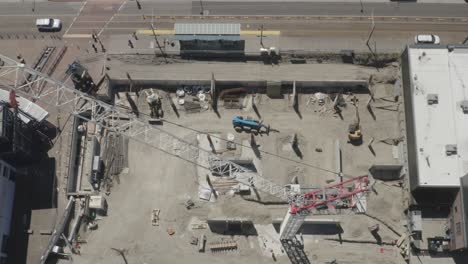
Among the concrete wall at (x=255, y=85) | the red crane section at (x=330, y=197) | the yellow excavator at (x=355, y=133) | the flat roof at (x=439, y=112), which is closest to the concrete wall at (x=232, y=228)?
the red crane section at (x=330, y=197)

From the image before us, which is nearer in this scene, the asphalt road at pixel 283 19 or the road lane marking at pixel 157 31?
the asphalt road at pixel 283 19

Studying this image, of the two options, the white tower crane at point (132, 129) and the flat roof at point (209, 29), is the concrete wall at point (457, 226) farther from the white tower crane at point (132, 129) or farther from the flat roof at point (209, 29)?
the flat roof at point (209, 29)

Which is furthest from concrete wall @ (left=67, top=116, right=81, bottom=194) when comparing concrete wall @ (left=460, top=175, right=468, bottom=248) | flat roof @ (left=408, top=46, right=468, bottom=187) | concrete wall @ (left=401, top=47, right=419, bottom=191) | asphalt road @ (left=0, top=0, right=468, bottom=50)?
concrete wall @ (left=460, top=175, right=468, bottom=248)

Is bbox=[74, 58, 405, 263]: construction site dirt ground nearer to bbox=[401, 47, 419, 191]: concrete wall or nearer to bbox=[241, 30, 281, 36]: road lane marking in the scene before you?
bbox=[401, 47, 419, 191]: concrete wall

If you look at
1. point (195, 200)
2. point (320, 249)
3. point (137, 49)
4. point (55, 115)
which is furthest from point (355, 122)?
point (55, 115)

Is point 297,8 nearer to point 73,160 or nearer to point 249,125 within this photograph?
point 249,125

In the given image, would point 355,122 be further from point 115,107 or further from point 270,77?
point 115,107
